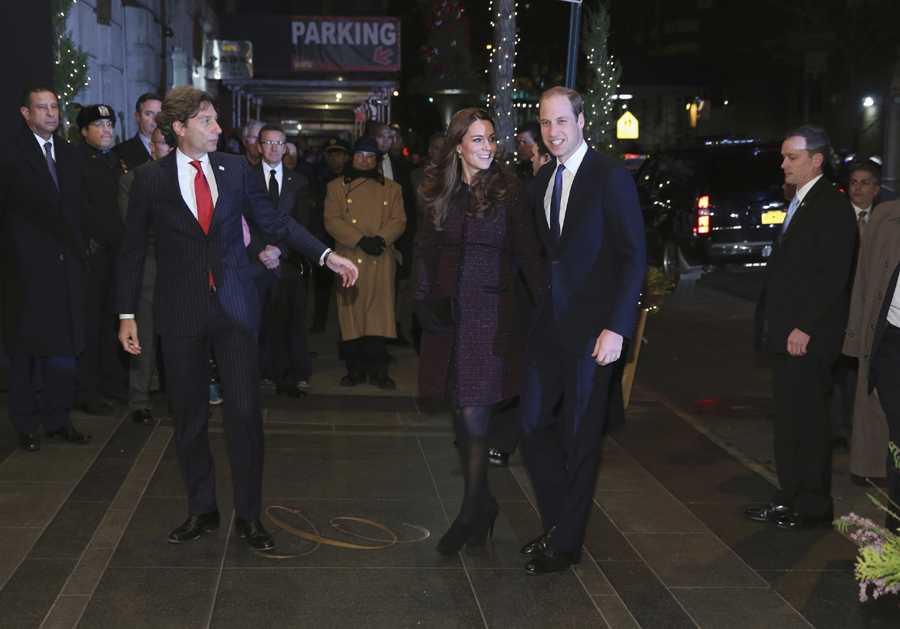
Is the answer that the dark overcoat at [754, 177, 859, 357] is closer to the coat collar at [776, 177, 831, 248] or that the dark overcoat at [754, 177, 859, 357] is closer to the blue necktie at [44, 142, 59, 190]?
the coat collar at [776, 177, 831, 248]

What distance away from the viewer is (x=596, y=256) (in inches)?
175

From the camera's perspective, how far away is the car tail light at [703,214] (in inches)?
596

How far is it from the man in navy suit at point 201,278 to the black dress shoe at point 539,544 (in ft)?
3.92

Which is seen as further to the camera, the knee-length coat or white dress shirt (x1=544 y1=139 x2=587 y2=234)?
the knee-length coat

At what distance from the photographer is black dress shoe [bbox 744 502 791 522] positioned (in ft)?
17.5

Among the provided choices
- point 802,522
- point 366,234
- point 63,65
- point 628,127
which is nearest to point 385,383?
point 366,234

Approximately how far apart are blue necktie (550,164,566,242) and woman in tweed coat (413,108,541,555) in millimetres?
170

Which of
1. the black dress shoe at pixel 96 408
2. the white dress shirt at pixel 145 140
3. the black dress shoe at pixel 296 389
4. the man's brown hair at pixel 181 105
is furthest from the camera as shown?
the black dress shoe at pixel 296 389

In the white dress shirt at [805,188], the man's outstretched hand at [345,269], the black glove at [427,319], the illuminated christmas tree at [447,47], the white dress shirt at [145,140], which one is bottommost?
the black glove at [427,319]

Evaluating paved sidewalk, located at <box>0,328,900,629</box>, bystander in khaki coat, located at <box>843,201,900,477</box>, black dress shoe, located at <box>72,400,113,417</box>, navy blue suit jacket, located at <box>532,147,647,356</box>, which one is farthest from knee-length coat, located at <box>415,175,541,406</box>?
black dress shoe, located at <box>72,400,113,417</box>

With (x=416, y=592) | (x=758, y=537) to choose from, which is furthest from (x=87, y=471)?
(x=758, y=537)

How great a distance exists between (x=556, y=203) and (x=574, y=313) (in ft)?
A: 1.68

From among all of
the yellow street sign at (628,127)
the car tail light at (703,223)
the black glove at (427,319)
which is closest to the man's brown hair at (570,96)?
the black glove at (427,319)

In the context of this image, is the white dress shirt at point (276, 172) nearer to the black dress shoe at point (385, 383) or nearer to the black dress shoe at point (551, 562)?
the black dress shoe at point (385, 383)
